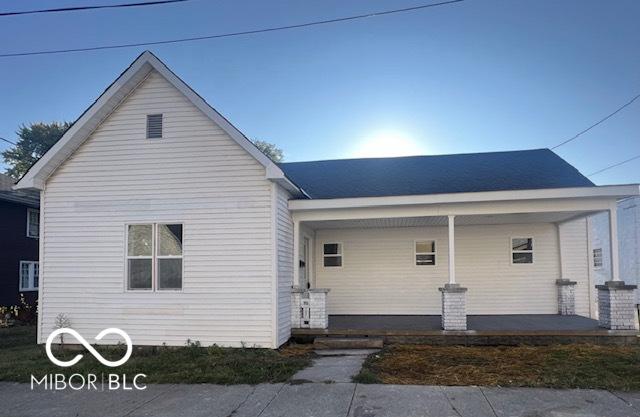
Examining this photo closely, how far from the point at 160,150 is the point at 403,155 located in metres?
8.83

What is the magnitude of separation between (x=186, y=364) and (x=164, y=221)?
3.05 m

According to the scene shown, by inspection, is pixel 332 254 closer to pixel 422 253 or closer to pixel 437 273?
pixel 422 253

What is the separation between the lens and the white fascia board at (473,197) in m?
10.2

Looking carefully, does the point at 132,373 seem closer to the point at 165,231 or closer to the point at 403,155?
the point at 165,231

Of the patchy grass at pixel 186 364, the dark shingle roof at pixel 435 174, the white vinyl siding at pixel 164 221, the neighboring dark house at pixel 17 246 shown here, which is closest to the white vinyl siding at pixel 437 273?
the dark shingle roof at pixel 435 174

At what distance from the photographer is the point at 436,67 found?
13.9m

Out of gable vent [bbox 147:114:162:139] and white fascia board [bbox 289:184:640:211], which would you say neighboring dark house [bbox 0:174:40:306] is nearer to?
gable vent [bbox 147:114:162:139]

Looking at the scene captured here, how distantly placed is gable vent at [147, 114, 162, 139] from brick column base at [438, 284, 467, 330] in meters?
6.91

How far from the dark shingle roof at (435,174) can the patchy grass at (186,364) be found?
499 centimetres

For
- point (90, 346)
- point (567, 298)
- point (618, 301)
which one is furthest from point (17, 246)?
point (618, 301)

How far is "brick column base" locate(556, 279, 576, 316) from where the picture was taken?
1331cm

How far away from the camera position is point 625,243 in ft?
67.4

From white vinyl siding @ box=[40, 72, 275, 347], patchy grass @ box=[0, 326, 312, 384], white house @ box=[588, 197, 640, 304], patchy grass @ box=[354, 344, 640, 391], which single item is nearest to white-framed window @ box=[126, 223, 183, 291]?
white vinyl siding @ box=[40, 72, 275, 347]

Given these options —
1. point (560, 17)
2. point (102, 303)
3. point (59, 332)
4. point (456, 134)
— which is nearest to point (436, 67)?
point (560, 17)
